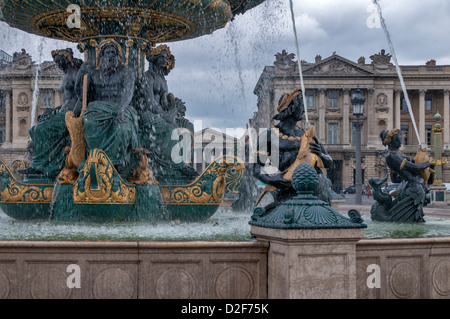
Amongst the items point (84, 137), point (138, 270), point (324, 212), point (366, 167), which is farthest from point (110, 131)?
point (366, 167)

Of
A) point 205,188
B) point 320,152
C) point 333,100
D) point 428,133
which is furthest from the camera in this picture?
point 428,133

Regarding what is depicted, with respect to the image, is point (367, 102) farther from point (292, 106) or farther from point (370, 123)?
point (292, 106)

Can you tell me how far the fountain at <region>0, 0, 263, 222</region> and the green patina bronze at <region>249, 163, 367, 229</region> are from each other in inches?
127

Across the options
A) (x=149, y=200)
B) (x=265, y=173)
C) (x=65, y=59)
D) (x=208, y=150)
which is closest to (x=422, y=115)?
(x=208, y=150)

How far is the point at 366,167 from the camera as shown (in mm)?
A: 76312

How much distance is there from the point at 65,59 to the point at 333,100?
7322 cm

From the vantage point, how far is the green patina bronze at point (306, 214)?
13.2ft

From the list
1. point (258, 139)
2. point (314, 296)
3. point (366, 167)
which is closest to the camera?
point (314, 296)

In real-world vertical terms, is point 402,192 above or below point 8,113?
below

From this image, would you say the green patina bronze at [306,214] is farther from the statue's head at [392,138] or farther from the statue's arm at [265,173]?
the statue's head at [392,138]

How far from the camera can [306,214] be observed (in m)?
4.10

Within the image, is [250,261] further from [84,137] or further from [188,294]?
[84,137]

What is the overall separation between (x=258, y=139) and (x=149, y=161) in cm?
229

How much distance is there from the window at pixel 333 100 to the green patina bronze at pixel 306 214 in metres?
76.3
